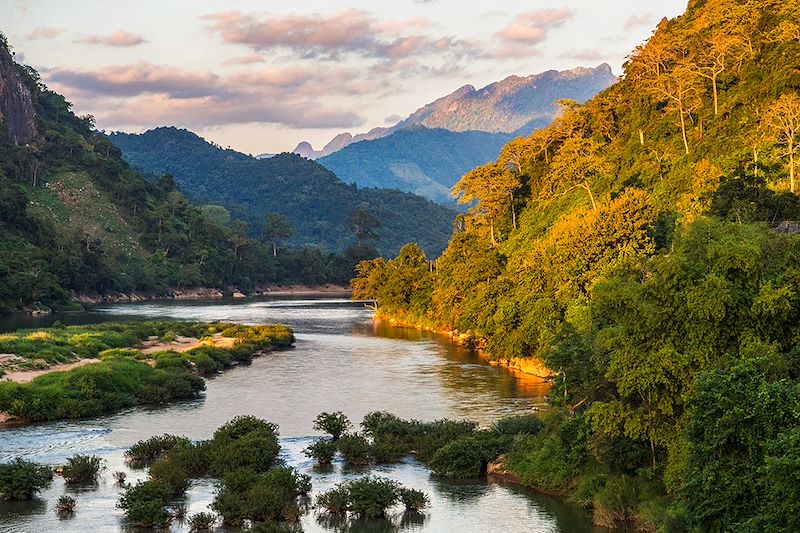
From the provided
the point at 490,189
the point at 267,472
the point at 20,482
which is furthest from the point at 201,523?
the point at 490,189

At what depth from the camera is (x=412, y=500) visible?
117ft

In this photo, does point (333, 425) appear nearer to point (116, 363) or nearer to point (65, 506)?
point (65, 506)

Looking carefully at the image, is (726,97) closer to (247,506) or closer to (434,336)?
(434,336)

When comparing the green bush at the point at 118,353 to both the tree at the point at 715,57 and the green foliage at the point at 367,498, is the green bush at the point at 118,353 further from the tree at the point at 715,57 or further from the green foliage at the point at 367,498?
the tree at the point at 715,57

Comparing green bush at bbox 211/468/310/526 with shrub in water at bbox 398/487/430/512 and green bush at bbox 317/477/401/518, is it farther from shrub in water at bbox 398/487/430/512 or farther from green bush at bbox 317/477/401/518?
shrub in water at bbox 398/487/430/512

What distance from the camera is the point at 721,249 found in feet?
98.3

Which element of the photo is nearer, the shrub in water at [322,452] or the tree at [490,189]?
the shrub in water at [322,452]

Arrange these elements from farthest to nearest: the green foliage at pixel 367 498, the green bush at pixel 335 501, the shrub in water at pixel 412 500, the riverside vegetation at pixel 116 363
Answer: the riverside vegetation at pixel 116 363 → the shrub in water at pixel 412 500 → the green bush at pixel 335 501 → the green foliage at pixel 367 498

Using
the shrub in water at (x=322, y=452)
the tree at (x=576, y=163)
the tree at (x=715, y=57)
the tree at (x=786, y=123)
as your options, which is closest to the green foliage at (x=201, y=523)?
the shrub in water at (x=322, y=452)

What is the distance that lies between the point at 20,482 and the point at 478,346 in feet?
208

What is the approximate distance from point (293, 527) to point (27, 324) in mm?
99060

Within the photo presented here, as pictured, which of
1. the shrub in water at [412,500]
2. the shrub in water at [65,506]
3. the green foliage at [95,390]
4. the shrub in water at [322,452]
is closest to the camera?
the shrub in water at [65,506]

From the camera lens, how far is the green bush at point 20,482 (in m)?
37.3

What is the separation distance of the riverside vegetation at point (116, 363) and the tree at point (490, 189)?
32741 millimetres
